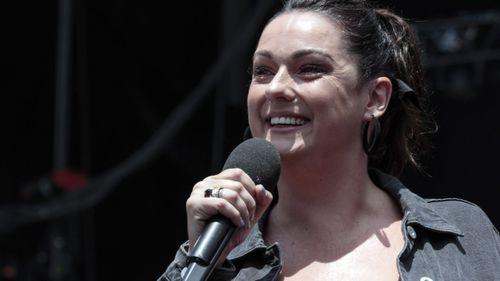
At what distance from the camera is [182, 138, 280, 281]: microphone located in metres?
1.58

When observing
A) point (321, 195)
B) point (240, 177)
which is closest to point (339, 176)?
point (321, 195)

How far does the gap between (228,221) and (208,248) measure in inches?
2.9

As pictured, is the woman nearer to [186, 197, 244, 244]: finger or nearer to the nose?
the nose

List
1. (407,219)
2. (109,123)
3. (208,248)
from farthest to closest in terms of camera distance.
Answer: (109,123) → (407,219) → (208,248)

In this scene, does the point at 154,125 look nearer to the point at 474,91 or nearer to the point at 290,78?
the point at 474,91

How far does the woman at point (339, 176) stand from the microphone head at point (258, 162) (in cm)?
Answer: 20

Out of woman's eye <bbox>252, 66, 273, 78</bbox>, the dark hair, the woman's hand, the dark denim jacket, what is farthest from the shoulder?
the woman's hand

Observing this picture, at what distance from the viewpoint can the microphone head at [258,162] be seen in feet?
6.06

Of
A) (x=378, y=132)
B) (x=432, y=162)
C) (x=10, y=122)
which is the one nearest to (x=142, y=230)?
(x=10, y=122)

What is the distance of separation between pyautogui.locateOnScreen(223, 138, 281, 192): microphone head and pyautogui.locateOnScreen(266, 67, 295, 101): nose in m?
0.23

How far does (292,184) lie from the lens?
7.36 ft

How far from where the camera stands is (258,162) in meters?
1.85

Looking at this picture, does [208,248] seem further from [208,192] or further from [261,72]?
[261,72]

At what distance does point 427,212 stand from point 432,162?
1635 mm
